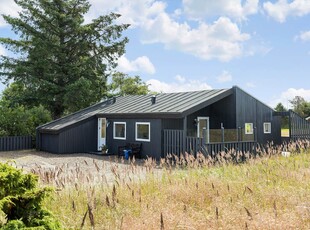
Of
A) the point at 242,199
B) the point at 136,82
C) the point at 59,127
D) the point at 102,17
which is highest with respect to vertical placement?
the point at 102,17

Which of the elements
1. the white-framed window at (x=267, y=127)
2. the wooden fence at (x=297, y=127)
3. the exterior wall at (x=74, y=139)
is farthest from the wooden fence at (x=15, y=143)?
the wooden fence at (x=297, y=127)

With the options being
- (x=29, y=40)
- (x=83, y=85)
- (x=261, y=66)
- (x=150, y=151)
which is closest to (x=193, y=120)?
(x=150, y=151)

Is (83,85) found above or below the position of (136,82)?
below

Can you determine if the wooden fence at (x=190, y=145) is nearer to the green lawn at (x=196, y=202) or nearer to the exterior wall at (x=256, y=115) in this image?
the exterior wall at (x=256, y=115)

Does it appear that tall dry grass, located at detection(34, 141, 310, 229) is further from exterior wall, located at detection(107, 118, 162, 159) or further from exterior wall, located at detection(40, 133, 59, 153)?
exterior wall, located at detection(40, 133, 59, 153)

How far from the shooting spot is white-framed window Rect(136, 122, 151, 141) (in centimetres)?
1548

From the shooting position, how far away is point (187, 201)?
17.4ft

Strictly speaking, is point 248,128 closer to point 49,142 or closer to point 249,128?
point 249,128

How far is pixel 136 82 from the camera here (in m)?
39.6

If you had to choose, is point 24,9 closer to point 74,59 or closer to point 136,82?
point 74,59

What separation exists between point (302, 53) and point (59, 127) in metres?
14.5

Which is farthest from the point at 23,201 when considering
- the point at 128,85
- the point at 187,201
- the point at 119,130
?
the point at 128,85

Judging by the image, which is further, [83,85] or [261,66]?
[83,85]

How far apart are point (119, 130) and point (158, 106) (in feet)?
9.19
